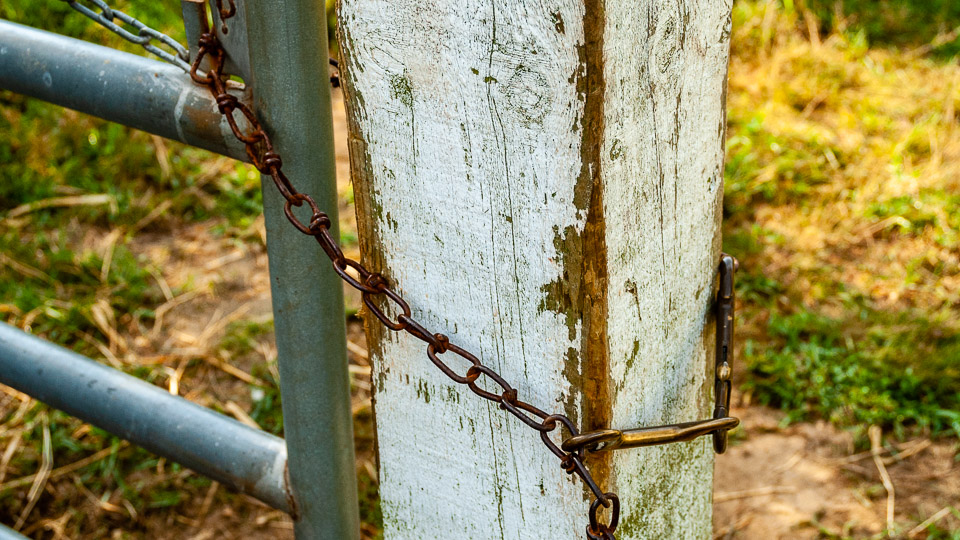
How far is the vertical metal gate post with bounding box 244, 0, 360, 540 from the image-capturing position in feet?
2.82

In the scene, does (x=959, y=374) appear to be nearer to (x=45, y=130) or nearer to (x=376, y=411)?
(x=376, y=411)

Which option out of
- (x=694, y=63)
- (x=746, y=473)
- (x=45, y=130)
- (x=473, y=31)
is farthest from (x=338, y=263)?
(x=45, y=130)

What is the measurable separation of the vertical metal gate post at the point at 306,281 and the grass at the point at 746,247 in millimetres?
992

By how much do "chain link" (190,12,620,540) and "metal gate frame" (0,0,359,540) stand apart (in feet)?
0.07

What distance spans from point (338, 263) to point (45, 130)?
2865 millimetres

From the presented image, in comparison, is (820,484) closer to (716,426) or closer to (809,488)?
(809,488)

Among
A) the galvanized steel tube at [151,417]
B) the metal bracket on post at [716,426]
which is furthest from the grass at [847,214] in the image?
the galvanized steel tube at [151,417]

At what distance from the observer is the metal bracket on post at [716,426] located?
2.64 ft

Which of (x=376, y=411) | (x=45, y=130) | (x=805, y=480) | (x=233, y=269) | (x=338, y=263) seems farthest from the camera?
(x=45, y=130)

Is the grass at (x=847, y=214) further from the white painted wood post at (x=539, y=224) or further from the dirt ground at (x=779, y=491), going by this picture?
the white painted wood post at (x=539, y=224)

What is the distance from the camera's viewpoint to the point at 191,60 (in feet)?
3.07

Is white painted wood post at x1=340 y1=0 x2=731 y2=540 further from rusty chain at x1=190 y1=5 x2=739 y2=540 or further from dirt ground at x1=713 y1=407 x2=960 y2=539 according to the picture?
dirt ground at x1=713 y1=407 x2=960 y2=539

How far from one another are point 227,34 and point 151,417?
0.50 meters

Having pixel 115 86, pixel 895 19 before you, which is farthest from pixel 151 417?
pixel 895 19
